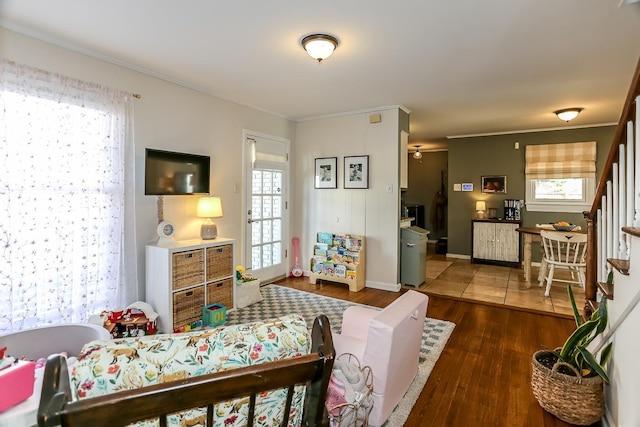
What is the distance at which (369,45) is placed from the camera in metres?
2.60

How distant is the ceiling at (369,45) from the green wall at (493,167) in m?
1.60

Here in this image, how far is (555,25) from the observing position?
229 centimetres

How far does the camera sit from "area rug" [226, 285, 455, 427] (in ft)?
6.91

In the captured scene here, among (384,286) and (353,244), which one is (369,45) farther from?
(384,286)

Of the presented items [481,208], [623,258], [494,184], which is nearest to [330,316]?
[623,258]

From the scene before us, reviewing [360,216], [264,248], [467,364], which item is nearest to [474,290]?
[360,216]

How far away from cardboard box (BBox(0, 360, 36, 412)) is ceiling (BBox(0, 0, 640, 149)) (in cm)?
209

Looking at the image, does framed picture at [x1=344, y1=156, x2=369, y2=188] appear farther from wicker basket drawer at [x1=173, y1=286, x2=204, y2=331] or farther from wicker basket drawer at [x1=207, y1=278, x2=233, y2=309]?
wicker basket drawer at [x1=173, y1=286, x2=204, y2=331]

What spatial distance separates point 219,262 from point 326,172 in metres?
2.24

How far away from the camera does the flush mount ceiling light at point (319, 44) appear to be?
2441 millimetres

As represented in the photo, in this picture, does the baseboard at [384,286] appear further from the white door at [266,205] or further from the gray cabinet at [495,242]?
the gray cabinet at [495,242]

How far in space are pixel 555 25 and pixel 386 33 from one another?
1.18 metres

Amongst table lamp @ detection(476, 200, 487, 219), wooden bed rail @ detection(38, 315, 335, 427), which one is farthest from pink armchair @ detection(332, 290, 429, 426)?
table lamp @ detection(476, 200, 487, 219)

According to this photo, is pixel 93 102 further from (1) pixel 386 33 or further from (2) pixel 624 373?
(2) pixel 624 373
